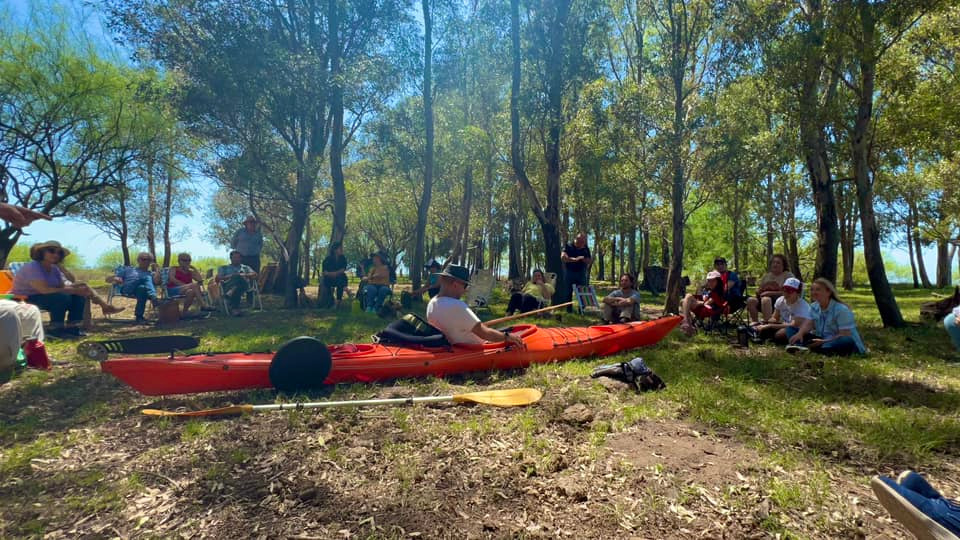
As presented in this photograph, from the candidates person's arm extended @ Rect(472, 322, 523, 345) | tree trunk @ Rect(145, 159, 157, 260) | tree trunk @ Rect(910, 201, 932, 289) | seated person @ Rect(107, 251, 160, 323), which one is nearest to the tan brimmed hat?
seated person @ Rect(107, 251, 160, 323)

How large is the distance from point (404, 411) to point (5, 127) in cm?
1557

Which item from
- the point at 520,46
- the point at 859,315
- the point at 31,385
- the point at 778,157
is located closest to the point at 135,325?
the point at 31,385

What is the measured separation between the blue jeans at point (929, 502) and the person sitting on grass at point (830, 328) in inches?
153

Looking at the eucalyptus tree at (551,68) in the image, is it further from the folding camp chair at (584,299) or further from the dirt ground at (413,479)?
the dirt ground at (413,479)

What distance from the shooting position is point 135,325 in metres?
8.37

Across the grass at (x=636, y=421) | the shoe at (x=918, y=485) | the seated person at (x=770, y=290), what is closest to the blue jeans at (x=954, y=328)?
the grass at (x=636, y=421)

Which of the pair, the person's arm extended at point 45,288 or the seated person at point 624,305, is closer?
the person's arm extended at point 45,288

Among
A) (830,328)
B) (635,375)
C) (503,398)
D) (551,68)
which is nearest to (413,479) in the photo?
(503,398)

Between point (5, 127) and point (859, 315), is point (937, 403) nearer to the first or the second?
point (859, 315)

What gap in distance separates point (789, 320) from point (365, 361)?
552 cm

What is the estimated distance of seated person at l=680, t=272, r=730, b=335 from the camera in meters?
7.38

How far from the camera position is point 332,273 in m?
11.3

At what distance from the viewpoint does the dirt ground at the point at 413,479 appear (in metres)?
2.24

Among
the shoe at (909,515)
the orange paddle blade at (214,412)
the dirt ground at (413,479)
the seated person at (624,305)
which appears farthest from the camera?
the seated person at (624,305)
